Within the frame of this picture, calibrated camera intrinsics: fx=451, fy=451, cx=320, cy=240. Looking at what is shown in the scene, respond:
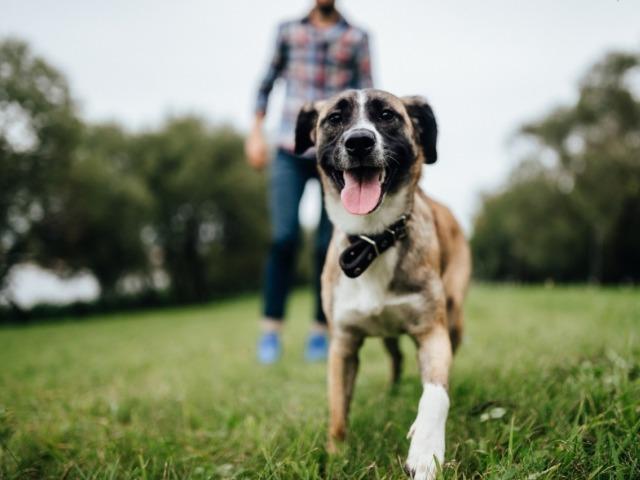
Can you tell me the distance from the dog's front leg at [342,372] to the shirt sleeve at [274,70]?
105 inches

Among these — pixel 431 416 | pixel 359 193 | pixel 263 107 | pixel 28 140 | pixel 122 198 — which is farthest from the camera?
pixel 122 198

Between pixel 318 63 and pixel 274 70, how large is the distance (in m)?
Result: 0.53

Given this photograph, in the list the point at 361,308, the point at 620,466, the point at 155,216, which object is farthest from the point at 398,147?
the point at 155,216

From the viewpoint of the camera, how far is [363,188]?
2.16 meters

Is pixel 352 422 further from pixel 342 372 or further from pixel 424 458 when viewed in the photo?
pixel 424 458

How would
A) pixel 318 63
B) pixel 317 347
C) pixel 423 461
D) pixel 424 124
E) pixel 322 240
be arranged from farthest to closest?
1. pixel 317 347
2. pixel 322 240
3. pixel 318 63
4. pixel 424 124
5. pixel 423 461

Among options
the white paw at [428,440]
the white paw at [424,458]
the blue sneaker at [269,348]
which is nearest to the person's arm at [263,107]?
the blue sneaker at [269,348]

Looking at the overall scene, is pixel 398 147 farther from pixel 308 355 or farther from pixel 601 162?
pixel 601 162

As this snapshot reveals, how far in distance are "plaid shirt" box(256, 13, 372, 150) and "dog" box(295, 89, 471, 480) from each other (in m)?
1.43

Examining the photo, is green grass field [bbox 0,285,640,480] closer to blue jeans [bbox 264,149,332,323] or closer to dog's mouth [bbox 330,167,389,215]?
blue jeans [bbox 264,149,332,323]

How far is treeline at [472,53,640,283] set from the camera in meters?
24.0

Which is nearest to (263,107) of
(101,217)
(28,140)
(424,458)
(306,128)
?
(306,128)

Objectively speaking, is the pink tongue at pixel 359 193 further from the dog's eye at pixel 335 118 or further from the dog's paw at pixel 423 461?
the dog's paw at pixel 423 461

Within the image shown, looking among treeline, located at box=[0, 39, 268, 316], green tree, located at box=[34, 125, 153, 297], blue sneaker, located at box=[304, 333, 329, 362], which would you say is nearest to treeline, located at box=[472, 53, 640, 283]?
treeline, located at box=[0, 39, 268, 316]
